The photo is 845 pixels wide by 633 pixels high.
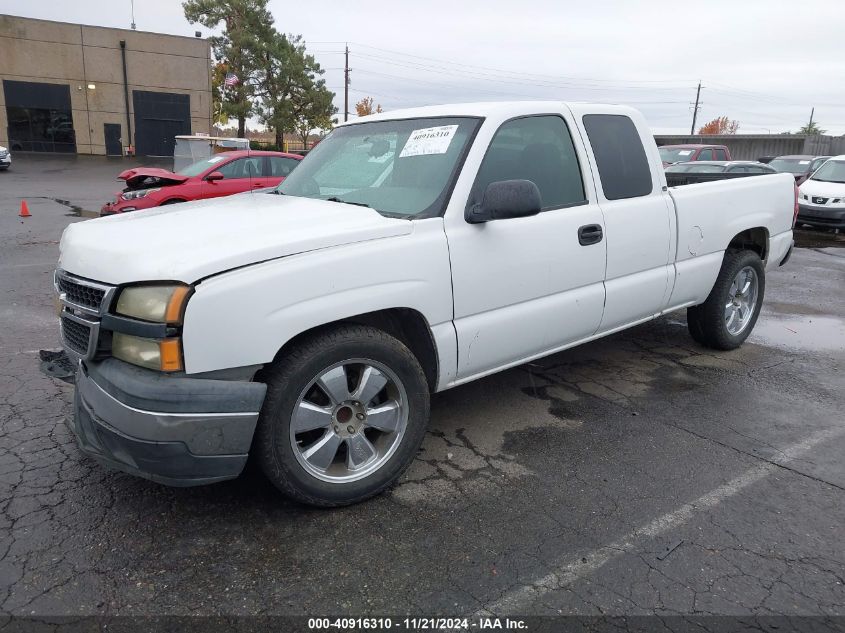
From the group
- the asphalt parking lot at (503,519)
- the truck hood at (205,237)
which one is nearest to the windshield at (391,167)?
the truck hood at (205,237)

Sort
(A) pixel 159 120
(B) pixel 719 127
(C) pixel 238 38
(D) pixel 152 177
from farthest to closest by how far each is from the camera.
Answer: (B) pixel 719 127 < (C) pixel 238 38 < (A) pixel 159 120 < (D) pixel 152 177

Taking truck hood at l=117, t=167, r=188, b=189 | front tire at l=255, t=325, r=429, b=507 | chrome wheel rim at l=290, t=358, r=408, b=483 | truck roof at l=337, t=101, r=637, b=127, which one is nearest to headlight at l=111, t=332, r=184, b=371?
front tire at l=255, t=325, r=429, b=507

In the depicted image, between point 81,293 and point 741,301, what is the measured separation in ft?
16.8

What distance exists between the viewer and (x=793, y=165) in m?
17.8

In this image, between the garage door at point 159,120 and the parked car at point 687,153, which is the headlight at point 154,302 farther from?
the garage door at point 159,120

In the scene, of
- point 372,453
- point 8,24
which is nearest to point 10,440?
point 372,453

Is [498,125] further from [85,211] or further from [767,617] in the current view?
[85,211]

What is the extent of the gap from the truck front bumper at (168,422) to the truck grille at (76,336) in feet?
0.64

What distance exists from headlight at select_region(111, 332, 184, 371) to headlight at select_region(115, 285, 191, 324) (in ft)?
0.30

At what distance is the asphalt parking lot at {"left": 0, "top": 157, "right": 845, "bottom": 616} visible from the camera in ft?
8.14

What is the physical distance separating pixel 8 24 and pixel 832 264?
41.8m

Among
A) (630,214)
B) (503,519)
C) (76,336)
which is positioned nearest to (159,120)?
(630,214)

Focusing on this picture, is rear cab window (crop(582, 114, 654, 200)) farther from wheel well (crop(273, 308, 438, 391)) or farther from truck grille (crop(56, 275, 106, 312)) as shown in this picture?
truck grille (crop(56, 275, 106, 312))

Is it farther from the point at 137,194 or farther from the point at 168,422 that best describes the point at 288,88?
the point at 168,422
